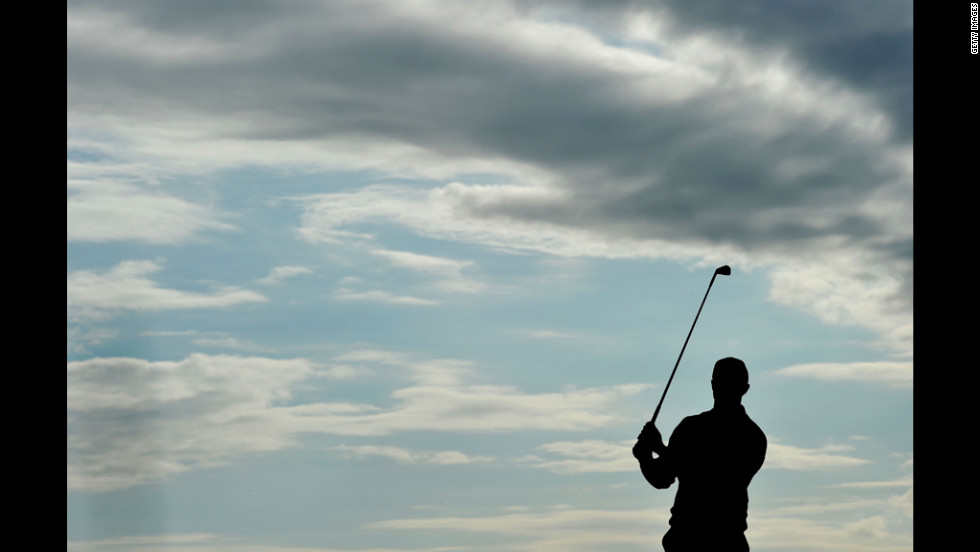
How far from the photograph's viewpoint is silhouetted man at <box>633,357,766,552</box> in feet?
23.9

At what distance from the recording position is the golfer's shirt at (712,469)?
7316 millimetres

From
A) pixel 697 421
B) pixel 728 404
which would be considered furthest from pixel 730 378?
pixel 697 421

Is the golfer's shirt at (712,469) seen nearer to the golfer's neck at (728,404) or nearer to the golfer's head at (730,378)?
the golfer's neck at (728,404)

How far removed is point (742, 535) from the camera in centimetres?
734

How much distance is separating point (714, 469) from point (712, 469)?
1 cm

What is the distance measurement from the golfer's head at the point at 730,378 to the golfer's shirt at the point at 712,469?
129 millimetres

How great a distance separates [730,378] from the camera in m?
7.34

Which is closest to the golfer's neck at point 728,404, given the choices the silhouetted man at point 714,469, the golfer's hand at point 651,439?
the silhouetted man at point 714,469

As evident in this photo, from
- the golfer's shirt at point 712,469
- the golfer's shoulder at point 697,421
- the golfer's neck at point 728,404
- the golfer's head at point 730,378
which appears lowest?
the golfer's shirt at point 712,469

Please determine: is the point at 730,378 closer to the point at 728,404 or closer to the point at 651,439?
the point at 728,404

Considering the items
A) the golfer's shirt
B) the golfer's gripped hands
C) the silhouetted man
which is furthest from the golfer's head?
the golfer's gripped hands

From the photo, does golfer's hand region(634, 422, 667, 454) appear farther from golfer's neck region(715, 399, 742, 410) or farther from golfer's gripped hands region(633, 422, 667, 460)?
golfer's neck region(715, 399, 742, 410)
